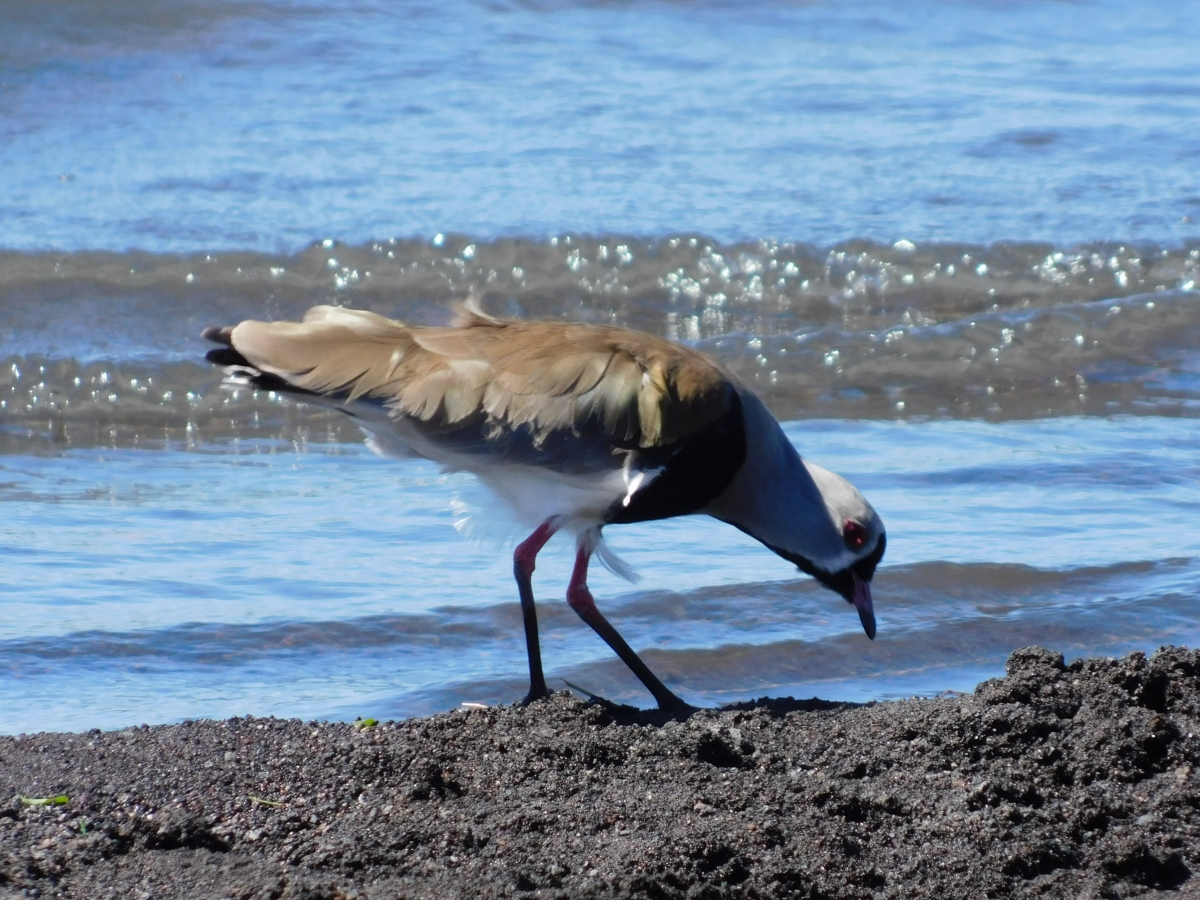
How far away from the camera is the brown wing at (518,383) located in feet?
16.1

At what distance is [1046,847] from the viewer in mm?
3518

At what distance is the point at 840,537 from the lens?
16.9 feet

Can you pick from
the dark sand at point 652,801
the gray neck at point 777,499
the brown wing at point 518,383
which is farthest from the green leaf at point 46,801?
the gray neck at point 777,499

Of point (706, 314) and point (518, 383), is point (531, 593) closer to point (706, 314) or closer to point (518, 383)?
point (518, 383)

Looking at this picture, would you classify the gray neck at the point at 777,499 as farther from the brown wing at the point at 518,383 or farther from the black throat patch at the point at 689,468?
the brown wing at the point at 518,383

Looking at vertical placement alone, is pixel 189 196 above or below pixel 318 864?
above

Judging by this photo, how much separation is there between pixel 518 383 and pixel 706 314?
6264 mm

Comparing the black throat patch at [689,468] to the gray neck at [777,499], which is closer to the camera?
the black throat patch at [689,468]

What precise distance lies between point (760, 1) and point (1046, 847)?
16286mm

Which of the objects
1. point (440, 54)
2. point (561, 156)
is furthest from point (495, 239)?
point (440, 54)

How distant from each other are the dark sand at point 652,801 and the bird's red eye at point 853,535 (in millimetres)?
842

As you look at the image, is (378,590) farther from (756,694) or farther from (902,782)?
(902,782)

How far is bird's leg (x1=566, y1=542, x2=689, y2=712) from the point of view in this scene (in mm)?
4949

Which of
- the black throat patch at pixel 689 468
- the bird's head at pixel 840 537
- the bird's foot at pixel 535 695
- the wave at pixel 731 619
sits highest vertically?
the black throat patch at pixel 689 468
